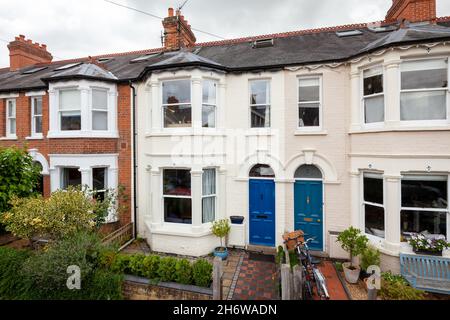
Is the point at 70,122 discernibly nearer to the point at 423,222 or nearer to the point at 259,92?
the point at 259,92

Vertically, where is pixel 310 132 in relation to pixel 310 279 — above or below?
above

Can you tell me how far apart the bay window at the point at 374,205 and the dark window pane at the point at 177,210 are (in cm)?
593

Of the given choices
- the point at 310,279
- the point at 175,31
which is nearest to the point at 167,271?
the point at 310,279

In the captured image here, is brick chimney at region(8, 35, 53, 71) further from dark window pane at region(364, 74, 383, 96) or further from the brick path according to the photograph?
dark window pane at region(364, 74, 383, 96)

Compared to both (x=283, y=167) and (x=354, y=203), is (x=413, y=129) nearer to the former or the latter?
(x=354, y=203)

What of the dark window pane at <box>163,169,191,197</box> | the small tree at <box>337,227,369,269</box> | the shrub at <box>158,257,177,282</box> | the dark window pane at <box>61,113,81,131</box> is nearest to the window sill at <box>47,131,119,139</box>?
the dark window pane at <box>61,113,81,131</box>

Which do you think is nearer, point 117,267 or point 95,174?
point 117,267

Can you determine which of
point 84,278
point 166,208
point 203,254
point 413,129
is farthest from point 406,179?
point 84,278

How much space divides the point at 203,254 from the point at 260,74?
686 centimetres

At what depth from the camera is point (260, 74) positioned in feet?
27.5

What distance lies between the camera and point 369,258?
6.25 meters

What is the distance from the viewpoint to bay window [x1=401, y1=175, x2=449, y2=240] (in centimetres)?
624

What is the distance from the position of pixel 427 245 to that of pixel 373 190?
1.86 m

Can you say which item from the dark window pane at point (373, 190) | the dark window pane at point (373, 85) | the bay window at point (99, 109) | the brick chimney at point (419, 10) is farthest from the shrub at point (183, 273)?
the brick chimney at point (419, 10)
